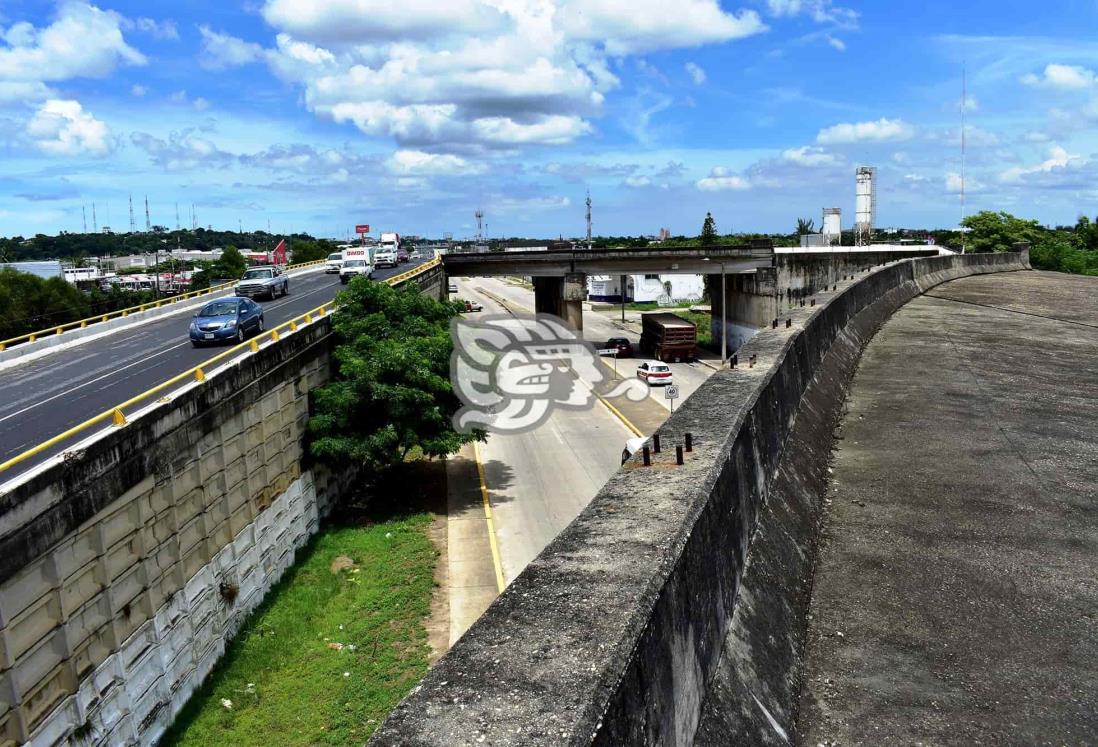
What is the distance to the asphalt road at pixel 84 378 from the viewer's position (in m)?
18.9

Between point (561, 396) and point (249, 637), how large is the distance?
115ft

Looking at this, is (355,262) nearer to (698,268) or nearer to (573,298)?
(573,298)

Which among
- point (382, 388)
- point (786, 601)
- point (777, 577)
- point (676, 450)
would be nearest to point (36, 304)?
point (382, 388)

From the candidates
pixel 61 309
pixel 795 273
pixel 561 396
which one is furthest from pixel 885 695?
pixel 61 309

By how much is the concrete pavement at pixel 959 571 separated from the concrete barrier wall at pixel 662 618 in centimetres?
26

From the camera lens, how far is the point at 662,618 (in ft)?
12.2

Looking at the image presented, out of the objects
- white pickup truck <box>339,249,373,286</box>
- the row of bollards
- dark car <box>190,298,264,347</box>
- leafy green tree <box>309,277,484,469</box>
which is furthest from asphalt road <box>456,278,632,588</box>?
white pickup truck <box>339,249,373,286</box>

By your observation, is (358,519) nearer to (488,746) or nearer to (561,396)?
(561,396)

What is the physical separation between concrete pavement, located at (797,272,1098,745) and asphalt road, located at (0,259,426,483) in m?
14.2

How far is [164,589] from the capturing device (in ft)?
57.7

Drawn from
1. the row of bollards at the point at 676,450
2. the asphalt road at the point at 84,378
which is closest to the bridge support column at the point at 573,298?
the asphalt road at the point at 84,378

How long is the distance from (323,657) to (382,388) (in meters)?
11.4

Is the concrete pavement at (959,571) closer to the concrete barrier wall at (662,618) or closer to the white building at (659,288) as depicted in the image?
the concrete barrier wall at (662,618)

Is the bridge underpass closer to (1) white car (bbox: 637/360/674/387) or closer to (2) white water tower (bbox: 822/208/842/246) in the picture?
(1) white car (bbox: 637/360/674/387)
